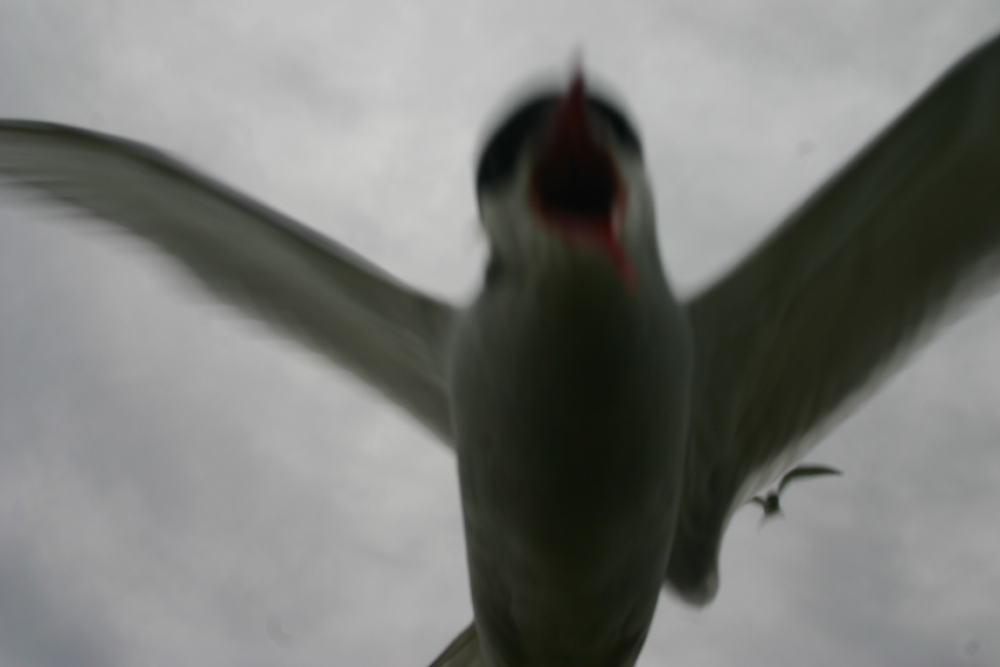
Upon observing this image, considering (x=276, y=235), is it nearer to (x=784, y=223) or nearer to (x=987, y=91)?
(x=784, y=223)

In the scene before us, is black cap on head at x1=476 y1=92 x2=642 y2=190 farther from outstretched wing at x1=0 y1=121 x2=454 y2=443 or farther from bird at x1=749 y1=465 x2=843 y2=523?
bird at x1=749 y1=465 x2=843 y2=523

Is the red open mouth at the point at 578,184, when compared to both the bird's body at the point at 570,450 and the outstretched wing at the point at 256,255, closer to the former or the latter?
the bird's body at the point at 570,450

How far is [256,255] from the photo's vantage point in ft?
5.23

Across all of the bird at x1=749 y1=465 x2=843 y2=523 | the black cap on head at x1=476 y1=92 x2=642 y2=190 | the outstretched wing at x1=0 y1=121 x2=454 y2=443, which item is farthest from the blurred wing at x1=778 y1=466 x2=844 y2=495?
the black cap on head at x1=476 y1=92 x2=642 y2=190

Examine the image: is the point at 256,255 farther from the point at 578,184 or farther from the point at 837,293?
the point at 837,293

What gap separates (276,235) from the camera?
1.50 m

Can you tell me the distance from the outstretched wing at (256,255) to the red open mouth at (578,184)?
1.91 feet

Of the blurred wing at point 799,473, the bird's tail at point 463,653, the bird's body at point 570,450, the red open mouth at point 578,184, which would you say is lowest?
the bird's tail at point 463,653

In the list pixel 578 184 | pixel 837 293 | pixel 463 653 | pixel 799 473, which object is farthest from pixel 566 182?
pixel 463 653

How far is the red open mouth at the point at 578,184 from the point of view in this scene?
924mm

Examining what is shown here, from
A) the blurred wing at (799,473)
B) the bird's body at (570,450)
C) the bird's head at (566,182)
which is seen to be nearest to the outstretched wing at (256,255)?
the bird's body at (570,450)

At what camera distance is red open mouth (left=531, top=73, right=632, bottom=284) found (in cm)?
92

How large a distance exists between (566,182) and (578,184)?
0.02 metres

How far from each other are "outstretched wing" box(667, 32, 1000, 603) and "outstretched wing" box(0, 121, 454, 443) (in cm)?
58
